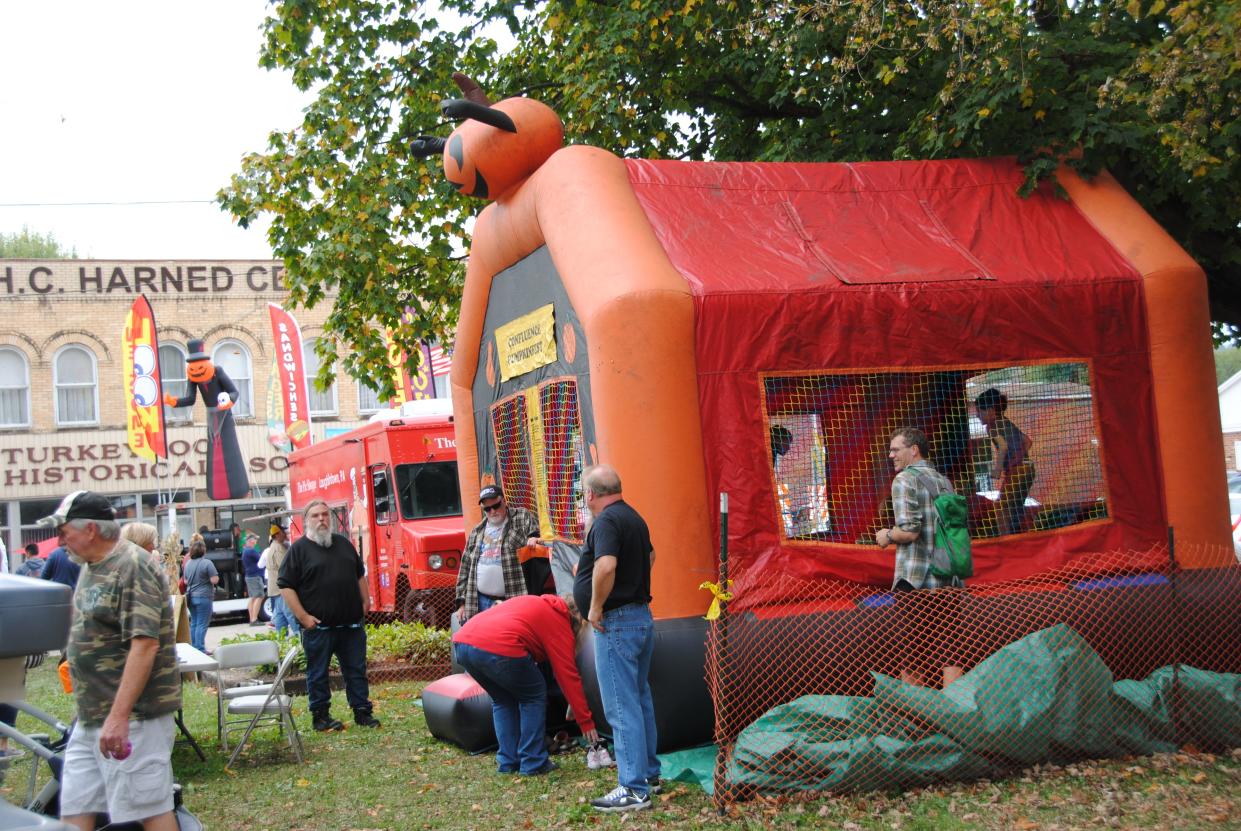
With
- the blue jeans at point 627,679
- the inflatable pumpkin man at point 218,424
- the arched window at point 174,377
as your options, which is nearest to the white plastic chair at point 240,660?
the blue jeans at point 627,679

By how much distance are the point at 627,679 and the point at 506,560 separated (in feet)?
9.91

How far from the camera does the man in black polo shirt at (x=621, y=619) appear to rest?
21.6 feet

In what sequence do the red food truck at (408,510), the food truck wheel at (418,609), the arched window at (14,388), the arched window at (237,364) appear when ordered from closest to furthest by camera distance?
the red food truck at (408,510)
the food truck wheel at (418,609)
the arched window at (14,388)
the arched window at (237,364)

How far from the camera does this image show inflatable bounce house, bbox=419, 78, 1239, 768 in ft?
25.0

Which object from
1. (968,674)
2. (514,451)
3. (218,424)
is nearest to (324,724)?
(514,451)

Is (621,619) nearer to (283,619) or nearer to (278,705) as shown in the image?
(278,705)

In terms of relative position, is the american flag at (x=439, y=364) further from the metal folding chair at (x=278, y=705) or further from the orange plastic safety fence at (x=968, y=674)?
the orange plastic safety fence at (x=968, y=674)

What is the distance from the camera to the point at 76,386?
32156mm

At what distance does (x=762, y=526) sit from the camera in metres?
7.84

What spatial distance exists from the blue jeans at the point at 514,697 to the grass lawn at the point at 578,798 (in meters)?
0.17

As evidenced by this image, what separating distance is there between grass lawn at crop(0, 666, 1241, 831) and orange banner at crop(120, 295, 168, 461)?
19520 mm

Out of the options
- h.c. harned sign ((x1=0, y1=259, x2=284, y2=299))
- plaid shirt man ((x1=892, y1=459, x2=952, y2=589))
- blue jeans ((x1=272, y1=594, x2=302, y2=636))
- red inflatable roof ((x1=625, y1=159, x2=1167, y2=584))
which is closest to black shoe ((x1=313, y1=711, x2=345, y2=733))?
red inflatable roof ((x1=625, y1=159, x2=1167, y2=584))

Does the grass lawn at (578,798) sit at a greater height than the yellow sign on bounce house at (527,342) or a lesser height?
lesser

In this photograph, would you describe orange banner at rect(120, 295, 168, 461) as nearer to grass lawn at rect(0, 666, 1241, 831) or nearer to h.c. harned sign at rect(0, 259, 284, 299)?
h.c. harned sign at rect(0, 259, 284, 299)
